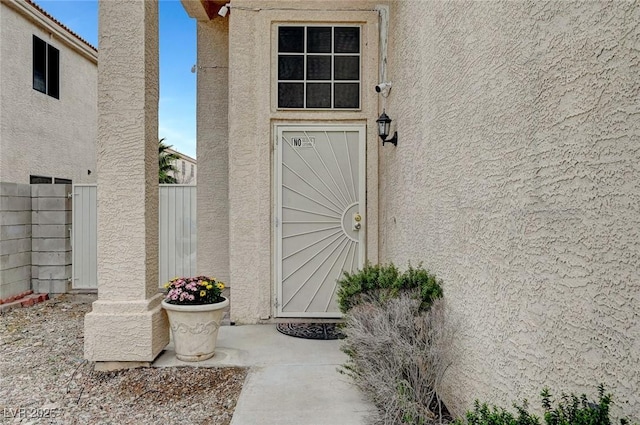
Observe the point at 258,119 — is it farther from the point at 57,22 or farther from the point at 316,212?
the point at 57,22

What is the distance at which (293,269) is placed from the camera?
6.63 metres

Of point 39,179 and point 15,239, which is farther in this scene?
point 39,179

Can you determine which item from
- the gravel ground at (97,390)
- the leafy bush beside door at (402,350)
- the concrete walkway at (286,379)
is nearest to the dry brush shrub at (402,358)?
the leafy bush beside door at (402,350)

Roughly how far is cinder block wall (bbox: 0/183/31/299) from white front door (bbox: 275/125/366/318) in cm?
512

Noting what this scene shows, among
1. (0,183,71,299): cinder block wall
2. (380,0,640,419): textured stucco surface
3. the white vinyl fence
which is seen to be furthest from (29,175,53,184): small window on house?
(380,0,640,419): textured stucco surface

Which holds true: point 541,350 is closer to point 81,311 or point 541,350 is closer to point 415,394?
point 415,394

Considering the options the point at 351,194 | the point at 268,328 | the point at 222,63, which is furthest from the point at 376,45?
the point at 268,328

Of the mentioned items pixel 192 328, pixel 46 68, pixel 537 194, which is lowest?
Result: pixel 192 328

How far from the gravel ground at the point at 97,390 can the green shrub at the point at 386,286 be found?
4.83 ft

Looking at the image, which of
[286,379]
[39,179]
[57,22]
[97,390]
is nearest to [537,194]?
[286,379]

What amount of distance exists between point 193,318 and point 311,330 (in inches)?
77.6

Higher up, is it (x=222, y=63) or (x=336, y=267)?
(x=222, y=63)

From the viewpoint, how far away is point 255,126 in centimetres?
653

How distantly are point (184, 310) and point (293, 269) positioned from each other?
7.07 feet
